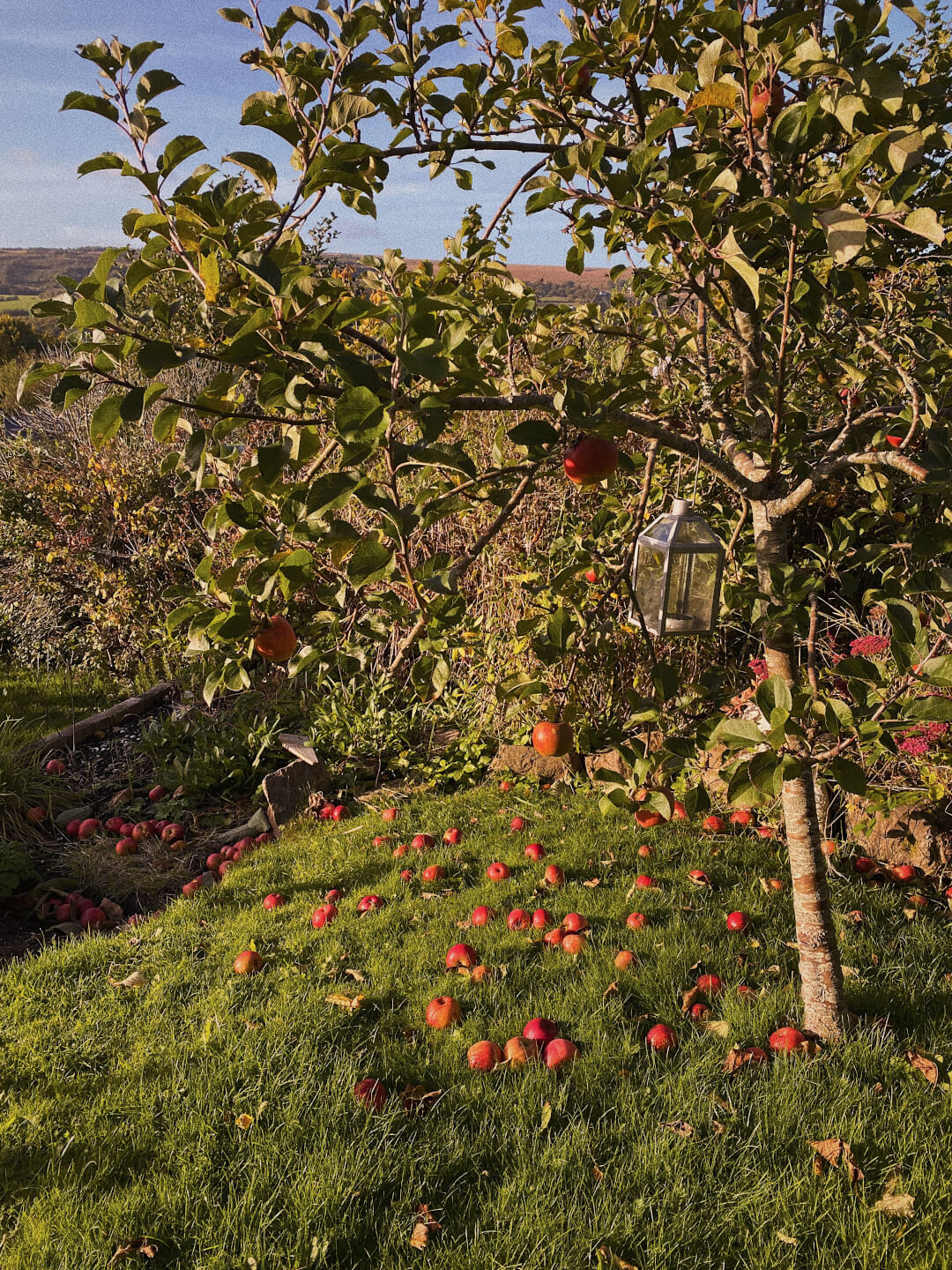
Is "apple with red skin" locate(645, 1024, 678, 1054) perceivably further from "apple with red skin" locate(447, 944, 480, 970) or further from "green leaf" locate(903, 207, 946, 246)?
"green leaf" locate(903, 207, 946, 246)

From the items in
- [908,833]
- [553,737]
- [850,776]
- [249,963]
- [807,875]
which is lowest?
[249,963]

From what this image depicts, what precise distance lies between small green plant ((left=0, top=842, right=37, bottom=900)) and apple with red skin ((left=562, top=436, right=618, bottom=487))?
3695mm

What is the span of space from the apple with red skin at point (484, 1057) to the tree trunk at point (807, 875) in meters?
0.90

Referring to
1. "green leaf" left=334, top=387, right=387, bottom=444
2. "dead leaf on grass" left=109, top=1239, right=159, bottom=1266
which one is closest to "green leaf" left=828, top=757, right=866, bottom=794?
"green leaf" left=334, top=387, right=387, bottom=444

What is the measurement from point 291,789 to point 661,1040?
2897 mm

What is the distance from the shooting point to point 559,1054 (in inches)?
91.1

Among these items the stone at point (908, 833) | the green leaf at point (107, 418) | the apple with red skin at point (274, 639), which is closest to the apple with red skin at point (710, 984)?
the stone at point (908, 833)

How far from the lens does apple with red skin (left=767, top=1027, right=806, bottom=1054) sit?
2268 mm

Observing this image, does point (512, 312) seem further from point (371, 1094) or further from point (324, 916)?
point (324, 916)

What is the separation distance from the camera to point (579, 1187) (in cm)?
190

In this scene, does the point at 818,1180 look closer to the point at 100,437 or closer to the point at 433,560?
the point at 433,560

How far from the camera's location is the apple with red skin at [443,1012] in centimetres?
251

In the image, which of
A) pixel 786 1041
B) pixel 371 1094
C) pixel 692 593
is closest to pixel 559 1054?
pixel 371 1094

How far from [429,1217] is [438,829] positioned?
224 cm
